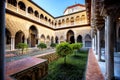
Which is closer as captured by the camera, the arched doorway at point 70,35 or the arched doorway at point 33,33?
the arched doorway at point 33,33

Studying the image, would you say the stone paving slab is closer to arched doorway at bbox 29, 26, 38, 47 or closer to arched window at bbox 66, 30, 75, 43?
arched doorway at bbox 29, 26, 38, 47

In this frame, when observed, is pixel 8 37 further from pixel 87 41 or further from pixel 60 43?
pixel 87 41

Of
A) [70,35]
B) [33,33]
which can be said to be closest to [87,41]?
[70,35]

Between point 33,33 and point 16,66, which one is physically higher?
point 33,33

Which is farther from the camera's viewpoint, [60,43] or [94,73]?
[60,43]

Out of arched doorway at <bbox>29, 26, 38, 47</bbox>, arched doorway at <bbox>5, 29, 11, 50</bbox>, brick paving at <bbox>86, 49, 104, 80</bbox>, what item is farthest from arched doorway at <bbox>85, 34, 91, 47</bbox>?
brick paving at <bbox>86, 49, 104, 80</bbox>

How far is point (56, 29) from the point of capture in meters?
34.0

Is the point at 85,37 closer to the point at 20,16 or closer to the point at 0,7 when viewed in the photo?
the point at 20,16

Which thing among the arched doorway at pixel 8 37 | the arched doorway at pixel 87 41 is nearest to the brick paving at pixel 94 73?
the arched doorway at pixel 8 37

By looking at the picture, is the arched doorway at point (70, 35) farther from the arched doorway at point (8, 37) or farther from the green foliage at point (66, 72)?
the green foliage at point (66, 72)

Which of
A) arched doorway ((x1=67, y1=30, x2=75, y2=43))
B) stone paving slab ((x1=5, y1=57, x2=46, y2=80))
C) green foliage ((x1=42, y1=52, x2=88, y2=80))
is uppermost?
arched doorway ((x1=67, y1=30, x2=75, y2=43))

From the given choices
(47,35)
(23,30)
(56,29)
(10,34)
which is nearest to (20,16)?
(23,30)

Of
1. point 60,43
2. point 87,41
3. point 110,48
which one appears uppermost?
point 87,41

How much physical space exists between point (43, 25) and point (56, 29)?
790 centimetres
